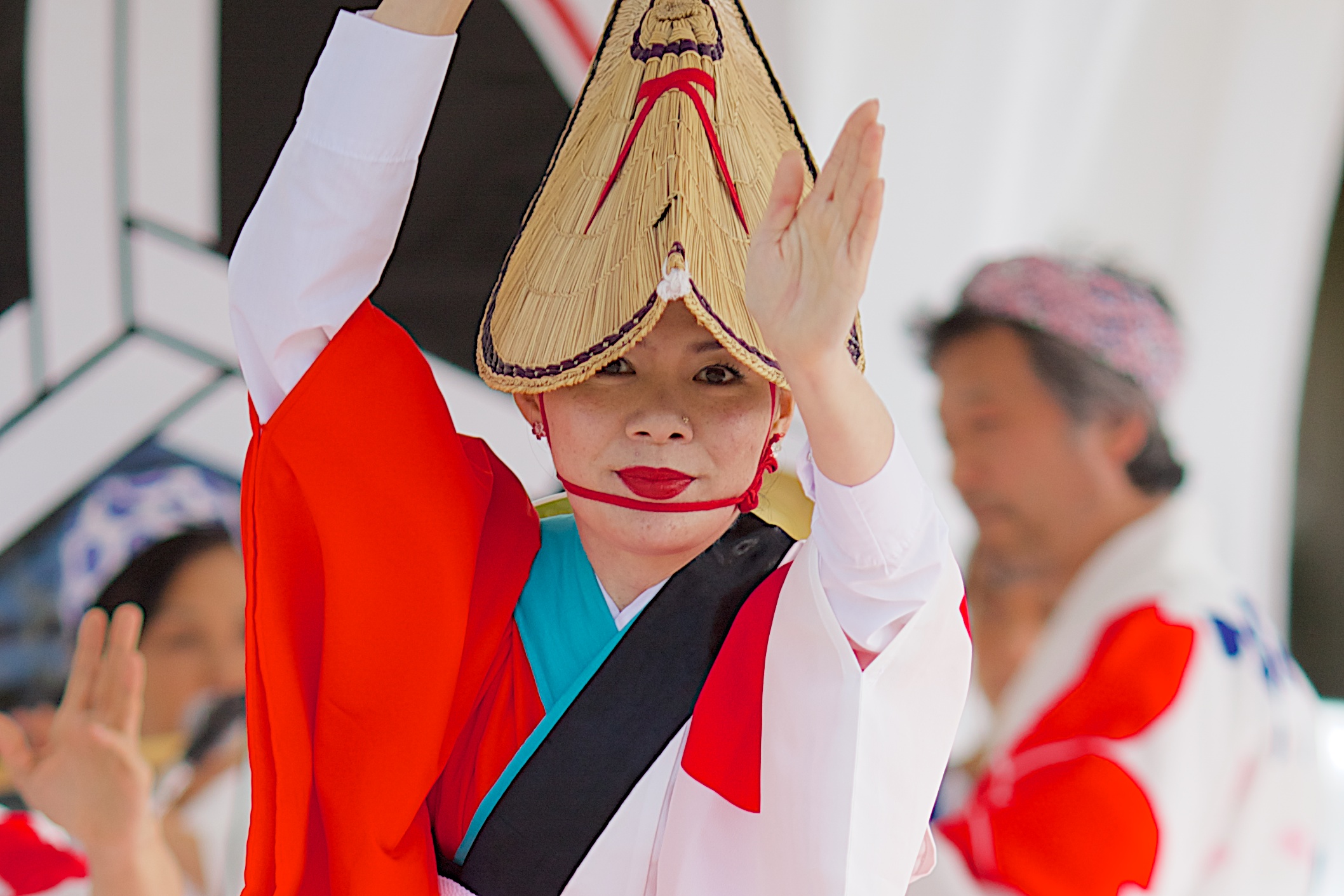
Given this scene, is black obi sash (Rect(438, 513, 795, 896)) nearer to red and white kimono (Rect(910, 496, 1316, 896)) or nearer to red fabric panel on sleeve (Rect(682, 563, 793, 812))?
red fabric panel on sleeve (Rect(682, 563, 793, 812))

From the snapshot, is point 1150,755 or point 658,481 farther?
point 1150,755

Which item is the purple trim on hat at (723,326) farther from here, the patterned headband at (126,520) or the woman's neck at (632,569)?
the patterned headband at (126,520)

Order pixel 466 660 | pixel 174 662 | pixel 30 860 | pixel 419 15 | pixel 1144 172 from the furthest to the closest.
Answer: pixel 1144 172, pixel 174 662, pixel 30 860, pixel 466 660, pixel 419 15

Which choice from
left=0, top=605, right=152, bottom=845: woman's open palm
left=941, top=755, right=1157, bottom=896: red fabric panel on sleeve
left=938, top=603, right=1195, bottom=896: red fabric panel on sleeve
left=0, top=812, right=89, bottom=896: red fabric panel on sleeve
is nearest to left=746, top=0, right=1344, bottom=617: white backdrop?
left=938, top=603, right=1195, bottom=896: red fabric panel on sleeve

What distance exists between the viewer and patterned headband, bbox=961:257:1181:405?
2104mm

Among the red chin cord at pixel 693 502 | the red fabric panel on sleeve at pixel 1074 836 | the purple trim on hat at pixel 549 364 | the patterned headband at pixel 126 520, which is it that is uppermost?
the purple trim on hat at pixel 549 364

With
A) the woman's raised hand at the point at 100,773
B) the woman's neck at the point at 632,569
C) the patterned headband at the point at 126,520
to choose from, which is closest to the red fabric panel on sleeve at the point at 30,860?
the woman's raised hand at the point at 100,773

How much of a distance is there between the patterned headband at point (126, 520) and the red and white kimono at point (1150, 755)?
132 centimetres

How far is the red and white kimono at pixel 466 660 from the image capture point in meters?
0.71

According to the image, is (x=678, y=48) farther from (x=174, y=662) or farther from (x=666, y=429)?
(x=174, y=662)

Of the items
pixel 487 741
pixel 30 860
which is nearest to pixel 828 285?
pixel 487 741

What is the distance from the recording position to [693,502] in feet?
2.67

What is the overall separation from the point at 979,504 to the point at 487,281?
1.07 metres

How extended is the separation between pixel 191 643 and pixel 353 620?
43.9 inches
